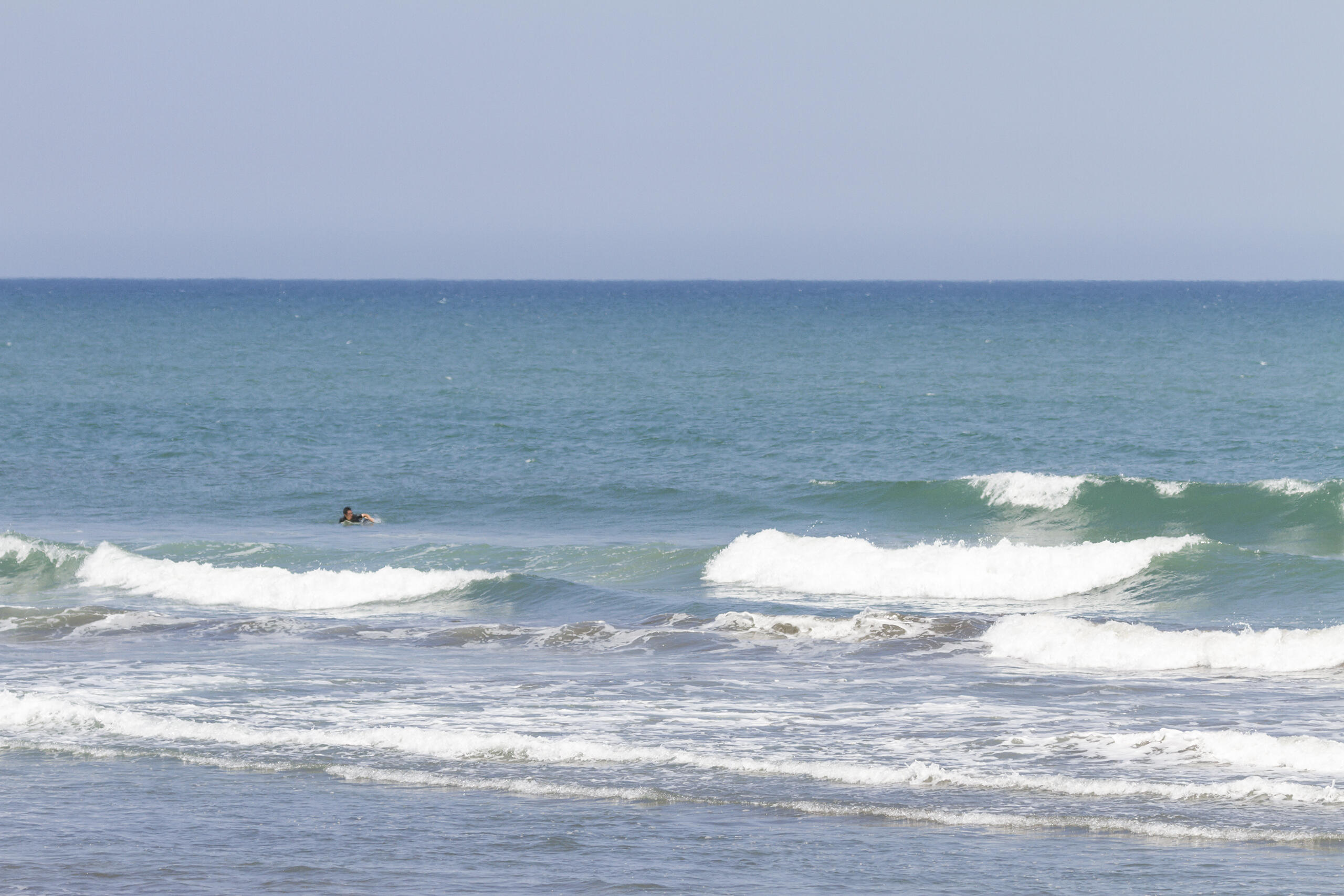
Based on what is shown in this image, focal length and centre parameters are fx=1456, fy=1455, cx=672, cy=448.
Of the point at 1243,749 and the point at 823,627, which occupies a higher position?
the point at 1243,749

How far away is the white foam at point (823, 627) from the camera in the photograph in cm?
1995

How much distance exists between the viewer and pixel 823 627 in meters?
20.4

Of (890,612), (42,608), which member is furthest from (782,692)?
(42,608)

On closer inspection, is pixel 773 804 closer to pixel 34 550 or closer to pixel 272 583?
pixel 272 583

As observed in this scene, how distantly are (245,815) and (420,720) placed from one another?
3347mm

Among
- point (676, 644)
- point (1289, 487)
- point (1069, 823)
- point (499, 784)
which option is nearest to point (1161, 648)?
point (676, 644)

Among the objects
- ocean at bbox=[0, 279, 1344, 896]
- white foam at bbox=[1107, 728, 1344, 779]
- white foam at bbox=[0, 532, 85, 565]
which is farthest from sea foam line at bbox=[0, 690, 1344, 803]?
white foam at bbox=[0, 532, 85, 565]

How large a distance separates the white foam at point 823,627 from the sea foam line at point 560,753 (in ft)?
20.6

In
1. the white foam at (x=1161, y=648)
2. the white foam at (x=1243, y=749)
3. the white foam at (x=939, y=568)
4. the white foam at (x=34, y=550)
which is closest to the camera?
the white foam at (x=1243, y=749)

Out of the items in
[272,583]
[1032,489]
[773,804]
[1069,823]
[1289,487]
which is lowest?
[272,583]

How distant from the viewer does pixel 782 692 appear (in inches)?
656

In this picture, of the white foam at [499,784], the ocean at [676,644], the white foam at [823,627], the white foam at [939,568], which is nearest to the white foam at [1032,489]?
the ocean at [676,644]

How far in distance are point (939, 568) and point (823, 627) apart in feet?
19.1

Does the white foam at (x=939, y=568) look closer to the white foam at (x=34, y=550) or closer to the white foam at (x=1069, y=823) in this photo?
the white foam at (x=34, y=550)
